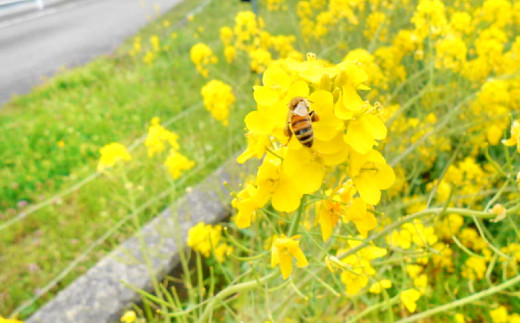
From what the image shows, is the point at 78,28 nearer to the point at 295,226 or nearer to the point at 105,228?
the point at 105,228

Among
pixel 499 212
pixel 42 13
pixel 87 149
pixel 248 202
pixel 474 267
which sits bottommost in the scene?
pixel 474 267

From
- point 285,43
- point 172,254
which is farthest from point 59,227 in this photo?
point 285,43

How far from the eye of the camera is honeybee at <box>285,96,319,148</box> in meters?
0.69

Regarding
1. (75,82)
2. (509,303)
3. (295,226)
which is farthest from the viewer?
(75,82)

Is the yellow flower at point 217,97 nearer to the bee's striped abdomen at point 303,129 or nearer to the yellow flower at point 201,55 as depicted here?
the yellow flower at point 201,55

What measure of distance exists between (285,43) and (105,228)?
1753mm

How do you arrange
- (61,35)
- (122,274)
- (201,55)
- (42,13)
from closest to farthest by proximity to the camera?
(122,274) < (201,55) < (61,35) < (42,13)

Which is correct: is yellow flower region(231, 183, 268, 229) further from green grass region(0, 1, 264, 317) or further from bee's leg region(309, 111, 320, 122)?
green grass region(0, 1, 264, 317)

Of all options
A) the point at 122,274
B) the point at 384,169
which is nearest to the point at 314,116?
the point at 384,169

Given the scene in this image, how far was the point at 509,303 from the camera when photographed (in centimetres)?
198

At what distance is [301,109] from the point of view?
2.33 feet

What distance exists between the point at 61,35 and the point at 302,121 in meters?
7.50

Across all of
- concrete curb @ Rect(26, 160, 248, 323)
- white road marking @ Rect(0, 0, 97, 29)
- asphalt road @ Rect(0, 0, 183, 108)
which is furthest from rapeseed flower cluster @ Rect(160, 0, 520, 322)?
white road marking @ Rect(0, 0, 97, 29)

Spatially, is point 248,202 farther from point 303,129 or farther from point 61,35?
point 61,35
